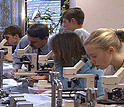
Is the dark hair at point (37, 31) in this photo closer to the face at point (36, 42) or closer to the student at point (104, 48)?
the face at point (36, 42)

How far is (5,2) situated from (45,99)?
14.6 feet

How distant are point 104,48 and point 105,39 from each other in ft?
0.19

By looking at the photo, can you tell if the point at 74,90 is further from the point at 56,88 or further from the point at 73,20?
the point at 73,20

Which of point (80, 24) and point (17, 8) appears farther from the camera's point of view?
point (17, 8)

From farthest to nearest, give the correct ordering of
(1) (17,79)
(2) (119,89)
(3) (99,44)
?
(1) (17,79), (3) (99,44), (2) (119,89)

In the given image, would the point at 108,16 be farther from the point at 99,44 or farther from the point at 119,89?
the point at 119,89

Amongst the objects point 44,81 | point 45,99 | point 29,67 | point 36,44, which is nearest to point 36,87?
point 44,81

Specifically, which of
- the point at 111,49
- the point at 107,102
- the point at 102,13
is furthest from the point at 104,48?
the point at 102,13

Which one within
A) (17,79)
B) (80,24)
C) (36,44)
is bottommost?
(17,79)

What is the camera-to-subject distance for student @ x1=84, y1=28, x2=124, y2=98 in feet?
6.90

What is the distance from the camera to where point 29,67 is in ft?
10.8

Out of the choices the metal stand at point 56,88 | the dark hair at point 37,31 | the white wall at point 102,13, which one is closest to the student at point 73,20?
the dark hair at point 37,31

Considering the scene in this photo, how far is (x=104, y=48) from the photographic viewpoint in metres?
2.10

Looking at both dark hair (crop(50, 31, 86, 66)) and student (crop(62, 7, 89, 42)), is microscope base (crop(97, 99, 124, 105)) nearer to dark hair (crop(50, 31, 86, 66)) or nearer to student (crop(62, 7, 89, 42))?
dark hair (crop(50, 31, 86, 66))
